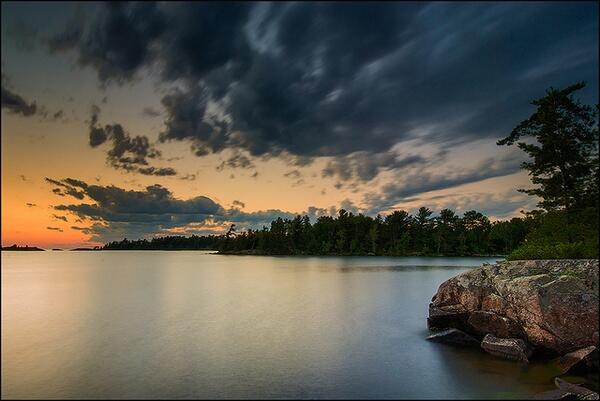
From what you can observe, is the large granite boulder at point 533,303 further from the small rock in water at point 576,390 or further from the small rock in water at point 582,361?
the small rock in water at point 576,390

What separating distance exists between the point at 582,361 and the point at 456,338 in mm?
5752

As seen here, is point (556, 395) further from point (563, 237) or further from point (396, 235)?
point (396, 235)

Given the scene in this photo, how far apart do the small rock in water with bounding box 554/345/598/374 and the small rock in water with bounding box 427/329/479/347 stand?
4.42m

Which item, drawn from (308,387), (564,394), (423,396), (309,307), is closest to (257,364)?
(308,387)

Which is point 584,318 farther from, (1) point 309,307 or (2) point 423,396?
(1) point 309,307

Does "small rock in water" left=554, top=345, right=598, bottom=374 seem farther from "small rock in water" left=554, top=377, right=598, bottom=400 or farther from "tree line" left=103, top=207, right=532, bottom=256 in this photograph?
"tree line" left=103, top=207, right=532, bottom=256

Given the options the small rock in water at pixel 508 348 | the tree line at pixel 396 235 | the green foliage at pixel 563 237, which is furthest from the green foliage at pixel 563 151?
the tree line at pixel 396 235

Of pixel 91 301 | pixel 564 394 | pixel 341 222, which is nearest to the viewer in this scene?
pixel 564 394

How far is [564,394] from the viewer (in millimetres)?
12297

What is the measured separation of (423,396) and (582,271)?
9.83m

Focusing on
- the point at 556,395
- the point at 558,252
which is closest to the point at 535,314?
the point at 558,252

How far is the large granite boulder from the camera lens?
1603 cm

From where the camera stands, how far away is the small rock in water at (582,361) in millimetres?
14641

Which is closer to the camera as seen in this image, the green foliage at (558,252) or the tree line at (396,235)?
the green foliage at (558,252)
